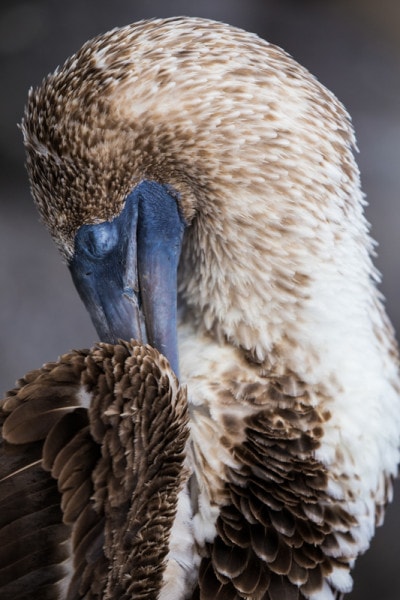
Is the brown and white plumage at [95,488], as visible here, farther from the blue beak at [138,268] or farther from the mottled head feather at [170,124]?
the mottled head feather at [170,124]

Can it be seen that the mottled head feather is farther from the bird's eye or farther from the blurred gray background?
the blurred gray background

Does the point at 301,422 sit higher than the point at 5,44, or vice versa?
the point at 5,44

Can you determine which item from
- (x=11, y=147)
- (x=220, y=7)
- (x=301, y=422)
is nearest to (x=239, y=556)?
(x=301, y=422)

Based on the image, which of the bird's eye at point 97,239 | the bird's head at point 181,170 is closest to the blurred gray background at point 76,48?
the bird's head at point 181,170

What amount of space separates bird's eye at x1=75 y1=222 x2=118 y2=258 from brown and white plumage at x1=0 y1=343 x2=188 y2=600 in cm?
17

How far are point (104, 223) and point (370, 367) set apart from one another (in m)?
0.40

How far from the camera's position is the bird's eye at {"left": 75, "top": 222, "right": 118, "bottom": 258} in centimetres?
111

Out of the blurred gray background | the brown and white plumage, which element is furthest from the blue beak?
the blurred gray background

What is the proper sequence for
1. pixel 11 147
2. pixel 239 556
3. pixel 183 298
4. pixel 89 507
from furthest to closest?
pixel 11 147
pixel 183 298
pixel 239 556
pixel 89 507

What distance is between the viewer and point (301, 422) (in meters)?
1.12

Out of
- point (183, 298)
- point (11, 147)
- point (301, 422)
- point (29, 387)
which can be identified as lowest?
point (301, 422)

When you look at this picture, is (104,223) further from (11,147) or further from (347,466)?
(11,147)

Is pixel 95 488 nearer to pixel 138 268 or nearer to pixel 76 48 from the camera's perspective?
pixel 138 268

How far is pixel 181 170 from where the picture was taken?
1104 millimetres
